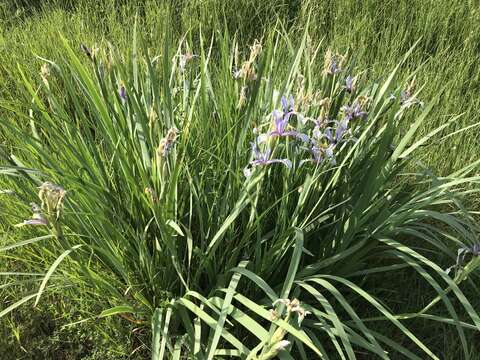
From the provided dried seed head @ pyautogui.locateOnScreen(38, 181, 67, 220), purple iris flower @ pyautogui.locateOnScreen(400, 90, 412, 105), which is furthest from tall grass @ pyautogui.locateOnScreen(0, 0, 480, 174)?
dried seed head @ pyautogui.locateOnScreen(38, 181, 67, 220)

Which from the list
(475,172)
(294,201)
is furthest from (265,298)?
(475,172)

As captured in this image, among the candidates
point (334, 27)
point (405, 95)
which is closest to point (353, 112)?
point (405, 95)

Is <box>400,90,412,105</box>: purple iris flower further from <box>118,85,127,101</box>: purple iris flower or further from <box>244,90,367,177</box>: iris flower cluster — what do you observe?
<box>118,85,127,101</box>: purple iris flower

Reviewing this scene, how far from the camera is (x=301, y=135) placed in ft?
4.23

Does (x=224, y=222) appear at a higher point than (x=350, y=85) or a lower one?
lower

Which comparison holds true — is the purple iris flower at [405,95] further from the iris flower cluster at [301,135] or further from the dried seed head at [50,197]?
the dried seed head at [50,197]

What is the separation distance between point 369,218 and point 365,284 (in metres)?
0.33

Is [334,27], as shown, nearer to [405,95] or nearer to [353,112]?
[405,95]

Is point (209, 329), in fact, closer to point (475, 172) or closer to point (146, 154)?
point (146, 154)

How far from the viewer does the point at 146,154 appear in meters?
1.56

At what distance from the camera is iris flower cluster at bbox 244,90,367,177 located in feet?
4.14

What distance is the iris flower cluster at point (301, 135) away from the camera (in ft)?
4.14

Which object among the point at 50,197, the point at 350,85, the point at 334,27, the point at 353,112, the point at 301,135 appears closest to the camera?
the point at 50,197

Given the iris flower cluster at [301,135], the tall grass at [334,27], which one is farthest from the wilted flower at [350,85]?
the tall grass at [334,27]
